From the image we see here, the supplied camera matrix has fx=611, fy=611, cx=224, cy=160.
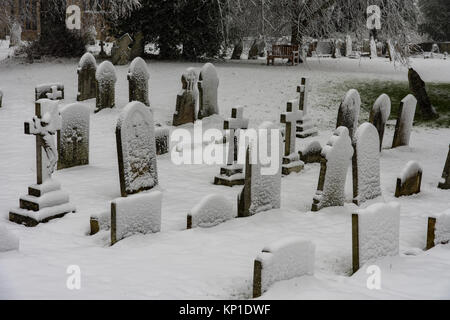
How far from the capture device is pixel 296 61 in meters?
22.0

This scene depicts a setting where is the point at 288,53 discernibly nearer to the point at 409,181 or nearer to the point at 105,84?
the point at 105,84

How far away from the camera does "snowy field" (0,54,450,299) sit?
543 cm

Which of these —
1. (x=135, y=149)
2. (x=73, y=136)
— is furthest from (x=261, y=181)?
(x=73, y=136)

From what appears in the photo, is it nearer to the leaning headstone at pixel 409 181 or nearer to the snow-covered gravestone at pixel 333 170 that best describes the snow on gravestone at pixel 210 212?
the snow-covered gravestone at pixel 333 170

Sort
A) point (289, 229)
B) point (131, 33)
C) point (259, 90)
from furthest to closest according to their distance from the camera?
1. point (131, 33)
2. point (259, 90)
3. point (289, 229)

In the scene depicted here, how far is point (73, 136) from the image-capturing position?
32.1ft

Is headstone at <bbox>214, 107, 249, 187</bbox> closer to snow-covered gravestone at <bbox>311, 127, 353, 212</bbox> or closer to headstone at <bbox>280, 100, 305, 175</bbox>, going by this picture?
headstone at <bbox>280, 100, 305, 175</bbox>

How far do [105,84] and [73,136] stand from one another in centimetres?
426

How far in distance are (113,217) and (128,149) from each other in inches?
79.7

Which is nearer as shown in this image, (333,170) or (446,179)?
(333,170)

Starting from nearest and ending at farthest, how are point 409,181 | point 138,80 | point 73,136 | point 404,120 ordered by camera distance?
point 409,181 < point 73,136 < point 404,120 < point 138,80

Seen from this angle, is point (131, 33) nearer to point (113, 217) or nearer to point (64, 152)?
point (64, 152)

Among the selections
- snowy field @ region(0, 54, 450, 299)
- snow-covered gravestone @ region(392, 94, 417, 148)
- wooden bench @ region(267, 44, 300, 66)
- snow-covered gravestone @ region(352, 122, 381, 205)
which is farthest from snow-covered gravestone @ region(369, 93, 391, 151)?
wooden bench @ region(267, 44, 300, 66)
